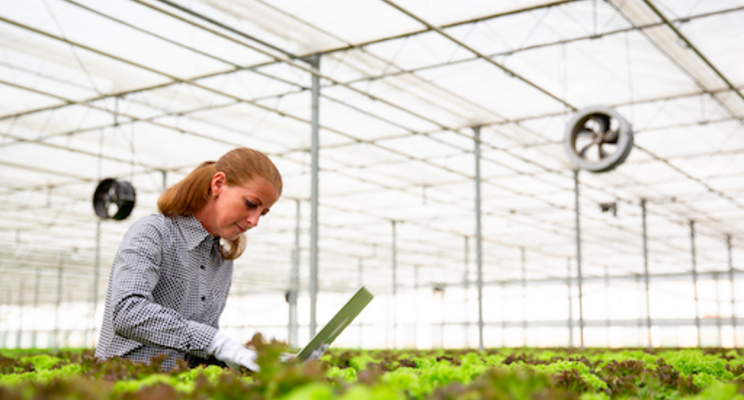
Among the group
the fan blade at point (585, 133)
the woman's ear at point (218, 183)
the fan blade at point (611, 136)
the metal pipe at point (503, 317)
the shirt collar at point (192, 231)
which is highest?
the fan blade at point (585, 133)

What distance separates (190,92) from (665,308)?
98.6 ft

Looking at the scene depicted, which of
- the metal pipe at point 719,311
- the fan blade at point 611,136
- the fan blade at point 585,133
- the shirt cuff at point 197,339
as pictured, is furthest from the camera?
the metal pipe at point 719,311

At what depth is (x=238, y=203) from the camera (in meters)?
2.53

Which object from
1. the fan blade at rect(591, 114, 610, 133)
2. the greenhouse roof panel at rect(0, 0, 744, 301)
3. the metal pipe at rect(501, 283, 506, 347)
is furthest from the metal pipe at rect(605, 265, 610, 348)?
the fan blade at rect(591, 114, 610, 133)

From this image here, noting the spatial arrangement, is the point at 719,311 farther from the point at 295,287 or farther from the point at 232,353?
the point at 232,353

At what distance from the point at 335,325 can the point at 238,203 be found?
0.66 meters

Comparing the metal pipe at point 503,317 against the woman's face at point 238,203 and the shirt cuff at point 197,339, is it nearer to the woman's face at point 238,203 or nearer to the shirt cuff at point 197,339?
the woman's face at point 238,203

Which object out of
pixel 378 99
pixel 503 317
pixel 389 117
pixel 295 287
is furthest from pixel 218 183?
pixel 503 317

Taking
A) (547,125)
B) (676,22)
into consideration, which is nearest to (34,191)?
(547,125)

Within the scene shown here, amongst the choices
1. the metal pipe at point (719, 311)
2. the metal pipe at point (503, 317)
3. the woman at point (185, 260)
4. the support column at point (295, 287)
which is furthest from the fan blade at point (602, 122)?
the metal pipe at point (503, 317)

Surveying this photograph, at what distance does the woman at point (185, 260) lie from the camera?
222 centimetres

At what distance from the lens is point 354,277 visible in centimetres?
3888

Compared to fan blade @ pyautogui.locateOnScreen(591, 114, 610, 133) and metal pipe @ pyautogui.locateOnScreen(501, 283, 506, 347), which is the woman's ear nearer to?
fan blade @ pyautogui.locateOnScreen(591, 114, 610, 133)

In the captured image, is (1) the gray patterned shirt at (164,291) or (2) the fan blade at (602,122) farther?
(2) the fan blade at (602,122)
